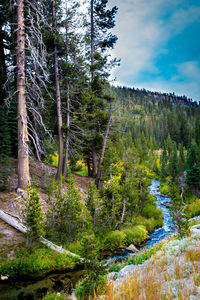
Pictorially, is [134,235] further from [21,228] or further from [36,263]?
[21,228]

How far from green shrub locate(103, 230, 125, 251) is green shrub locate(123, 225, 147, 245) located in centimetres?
57

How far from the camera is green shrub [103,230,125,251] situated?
9984mm

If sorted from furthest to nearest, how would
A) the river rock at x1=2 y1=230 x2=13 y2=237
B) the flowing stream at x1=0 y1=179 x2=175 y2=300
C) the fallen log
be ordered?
the fallen log < the river rock at x1=2 y1=230 x2=13 y2=237 < the flowing stream at x1=0 y1=179 x2=175 y2=300

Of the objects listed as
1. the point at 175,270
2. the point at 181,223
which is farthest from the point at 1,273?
the point at 181,223

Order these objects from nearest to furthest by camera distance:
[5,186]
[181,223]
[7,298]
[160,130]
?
[7,298]
[181,223]
[5,186]
[160,130]

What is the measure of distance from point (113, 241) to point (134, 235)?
198cm

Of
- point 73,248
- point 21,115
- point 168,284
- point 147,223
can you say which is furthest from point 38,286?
point 147,223

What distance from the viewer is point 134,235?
11.5 m

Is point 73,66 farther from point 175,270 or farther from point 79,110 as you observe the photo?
point 175,270

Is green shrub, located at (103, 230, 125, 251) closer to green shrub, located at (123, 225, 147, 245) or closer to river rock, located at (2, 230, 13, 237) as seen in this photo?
green shrub, located at (123, 225, 147, 245)

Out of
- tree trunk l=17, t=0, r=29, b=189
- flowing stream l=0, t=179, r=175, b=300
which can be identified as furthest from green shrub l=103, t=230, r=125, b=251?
tree trunk l=17, t=0, r=29, b=189

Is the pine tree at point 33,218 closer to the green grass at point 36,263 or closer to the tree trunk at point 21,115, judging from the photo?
the green grass at point 36,263

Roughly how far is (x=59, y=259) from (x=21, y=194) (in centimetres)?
377

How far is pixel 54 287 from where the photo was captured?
5.99 m
